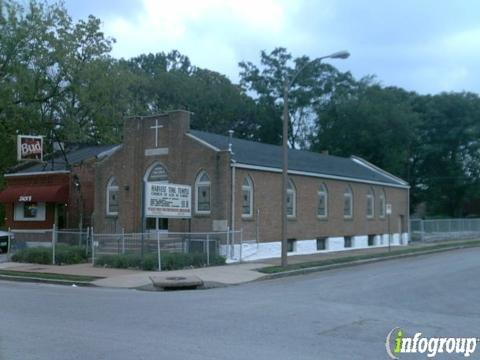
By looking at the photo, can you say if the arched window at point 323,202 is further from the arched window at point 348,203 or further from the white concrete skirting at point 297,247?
the arched window at point 348,203

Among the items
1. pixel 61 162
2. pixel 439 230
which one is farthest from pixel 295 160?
→ pixel 439 230

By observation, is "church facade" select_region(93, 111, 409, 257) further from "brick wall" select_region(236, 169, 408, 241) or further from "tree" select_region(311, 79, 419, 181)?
"tree" select_region(311, 79, 419, 181)

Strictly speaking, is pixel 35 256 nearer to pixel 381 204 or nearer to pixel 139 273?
pixel 139 273

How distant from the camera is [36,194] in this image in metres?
34.5

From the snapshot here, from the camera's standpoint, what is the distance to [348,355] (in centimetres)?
871

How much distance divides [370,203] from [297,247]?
9.81 meters

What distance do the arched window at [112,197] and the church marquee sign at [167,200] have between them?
654cm

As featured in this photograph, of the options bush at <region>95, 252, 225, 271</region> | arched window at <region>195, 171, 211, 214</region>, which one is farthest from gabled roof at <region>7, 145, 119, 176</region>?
bush at <region>95, 252, 225, 271</region>

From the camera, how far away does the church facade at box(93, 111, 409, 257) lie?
89.3ft

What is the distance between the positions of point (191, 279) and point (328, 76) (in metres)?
51.2


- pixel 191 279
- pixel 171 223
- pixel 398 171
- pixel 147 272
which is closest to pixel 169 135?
pixel 171 223

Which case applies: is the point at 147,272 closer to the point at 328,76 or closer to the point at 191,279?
the point at 191,279

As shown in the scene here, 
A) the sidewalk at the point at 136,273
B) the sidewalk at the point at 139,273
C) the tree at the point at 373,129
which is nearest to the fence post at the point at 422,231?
the tree at the point at 373,129

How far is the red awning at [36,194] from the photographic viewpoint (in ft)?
111
